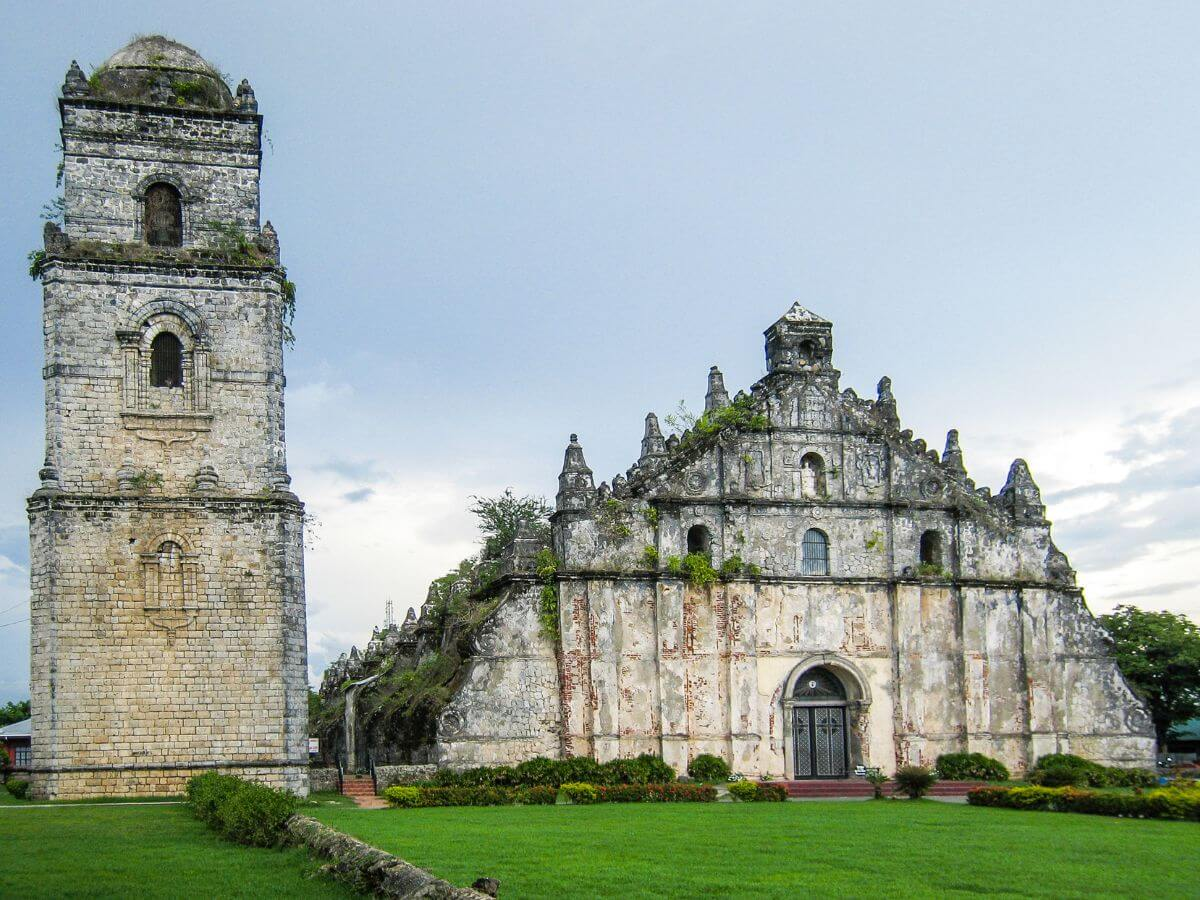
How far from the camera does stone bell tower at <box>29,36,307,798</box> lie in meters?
28.3

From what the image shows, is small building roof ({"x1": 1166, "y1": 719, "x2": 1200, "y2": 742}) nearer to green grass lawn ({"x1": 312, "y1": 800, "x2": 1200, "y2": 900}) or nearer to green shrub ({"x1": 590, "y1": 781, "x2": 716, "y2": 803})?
green shrub ({"x1": 590, "y1": 781, "x2": 716, "y2": 803})

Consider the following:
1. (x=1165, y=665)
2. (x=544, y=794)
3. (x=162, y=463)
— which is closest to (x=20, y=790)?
(x=162, y=463)

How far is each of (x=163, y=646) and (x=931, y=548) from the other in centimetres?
1922

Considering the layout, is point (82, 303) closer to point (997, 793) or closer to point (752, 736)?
point (752, 736)

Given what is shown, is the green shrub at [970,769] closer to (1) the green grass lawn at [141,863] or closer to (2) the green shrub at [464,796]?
(2) the green shrub at [464,796]

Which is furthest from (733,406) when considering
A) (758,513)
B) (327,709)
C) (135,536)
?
(327,709)

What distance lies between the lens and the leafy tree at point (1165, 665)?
158 ft

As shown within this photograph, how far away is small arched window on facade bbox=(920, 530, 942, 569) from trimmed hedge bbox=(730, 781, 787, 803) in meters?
8.60

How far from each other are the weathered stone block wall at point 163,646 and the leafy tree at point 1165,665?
3129cm

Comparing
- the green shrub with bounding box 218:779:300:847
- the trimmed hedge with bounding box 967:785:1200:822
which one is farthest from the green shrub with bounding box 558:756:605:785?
the green shrub with bounding box 218:779:300:847

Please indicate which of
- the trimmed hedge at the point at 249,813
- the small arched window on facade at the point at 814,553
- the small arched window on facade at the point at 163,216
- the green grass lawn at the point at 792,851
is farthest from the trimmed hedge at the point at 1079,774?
the small arched window on facade at the point at 163,216

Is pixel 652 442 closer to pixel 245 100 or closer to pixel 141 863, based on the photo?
pixel 245 100

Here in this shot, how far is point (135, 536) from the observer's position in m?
29.0

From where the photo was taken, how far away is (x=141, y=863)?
1617 cm
